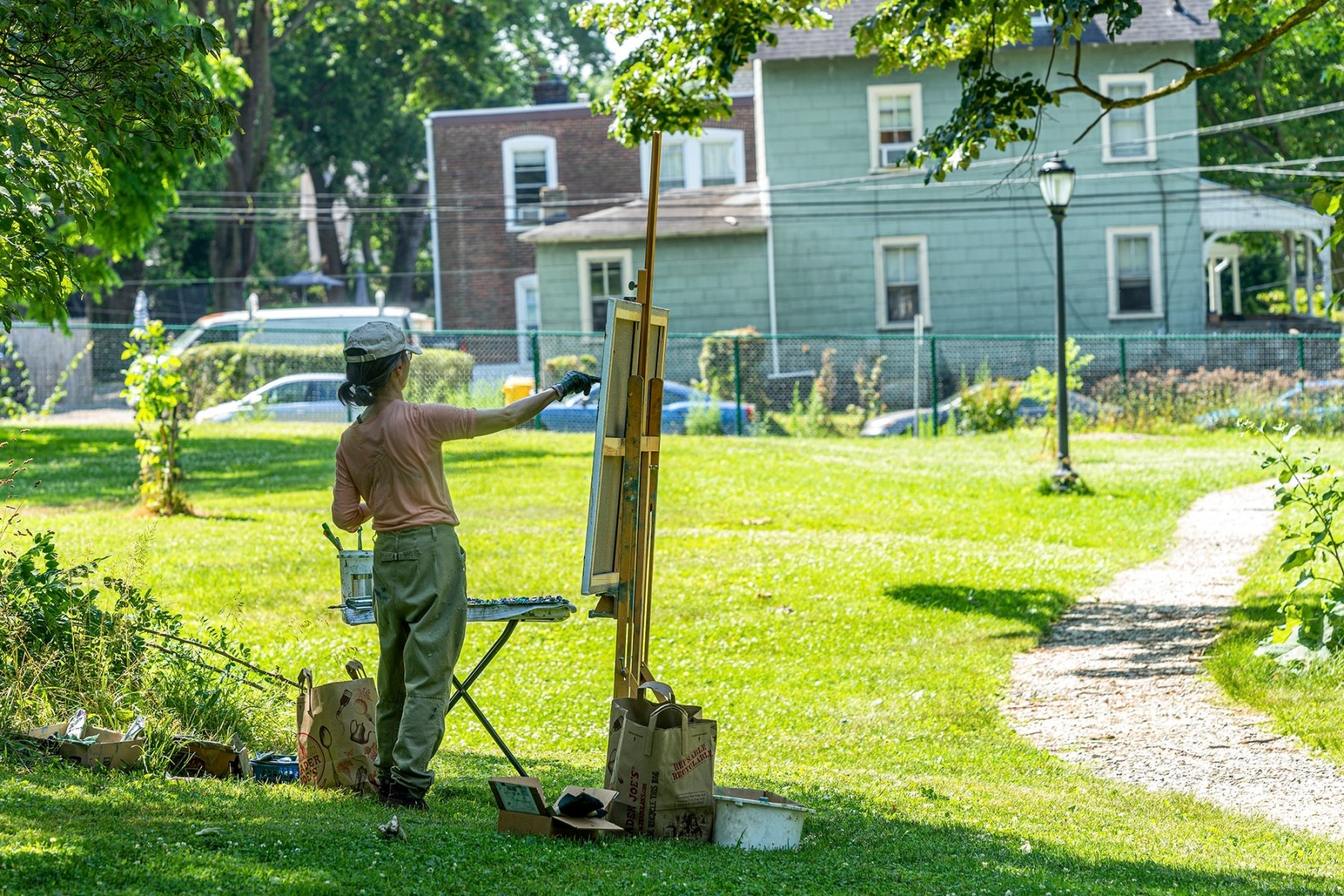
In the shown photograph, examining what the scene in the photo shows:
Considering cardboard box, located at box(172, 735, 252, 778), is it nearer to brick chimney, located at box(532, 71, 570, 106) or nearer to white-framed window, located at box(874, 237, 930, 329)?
A: white-framed window, located at box(874, 237, 930, 329)

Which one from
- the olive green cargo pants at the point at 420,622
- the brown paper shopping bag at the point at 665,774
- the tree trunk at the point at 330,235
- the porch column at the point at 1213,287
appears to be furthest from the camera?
the tree trunk at the point at 330,235

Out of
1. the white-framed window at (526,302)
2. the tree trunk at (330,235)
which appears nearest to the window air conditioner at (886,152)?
the white-framed window at (526,302)

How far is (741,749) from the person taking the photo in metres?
8.58

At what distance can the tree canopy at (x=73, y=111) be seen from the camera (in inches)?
223

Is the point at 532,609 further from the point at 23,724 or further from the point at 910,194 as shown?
the point at 910,194

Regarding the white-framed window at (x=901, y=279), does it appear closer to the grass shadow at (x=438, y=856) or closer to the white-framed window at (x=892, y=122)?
the white-framed window at (x=892, y=122)

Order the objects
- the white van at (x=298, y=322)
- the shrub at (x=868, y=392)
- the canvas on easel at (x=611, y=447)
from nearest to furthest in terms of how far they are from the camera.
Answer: the canvas on easel at (x=611, y=447)
the shrub at (x=868, y=392)
the white van at (x=298, y=322)

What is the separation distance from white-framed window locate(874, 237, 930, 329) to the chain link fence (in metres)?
1.99

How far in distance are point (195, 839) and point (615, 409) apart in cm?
238

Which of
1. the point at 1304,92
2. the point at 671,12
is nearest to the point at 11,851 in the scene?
the point at 671,12

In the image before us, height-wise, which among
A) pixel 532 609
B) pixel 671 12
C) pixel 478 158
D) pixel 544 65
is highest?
pixel 544 65

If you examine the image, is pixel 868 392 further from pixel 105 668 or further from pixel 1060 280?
pixel 105 668

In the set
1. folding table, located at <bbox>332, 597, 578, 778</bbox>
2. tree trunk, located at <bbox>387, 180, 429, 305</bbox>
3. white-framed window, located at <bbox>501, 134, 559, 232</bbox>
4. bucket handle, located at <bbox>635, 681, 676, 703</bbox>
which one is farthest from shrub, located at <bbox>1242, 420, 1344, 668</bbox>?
tree trunk, located at <bbox>387, 180, 429, 305</bbox>

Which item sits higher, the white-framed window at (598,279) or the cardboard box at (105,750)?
the white-framed window at (598,279)
